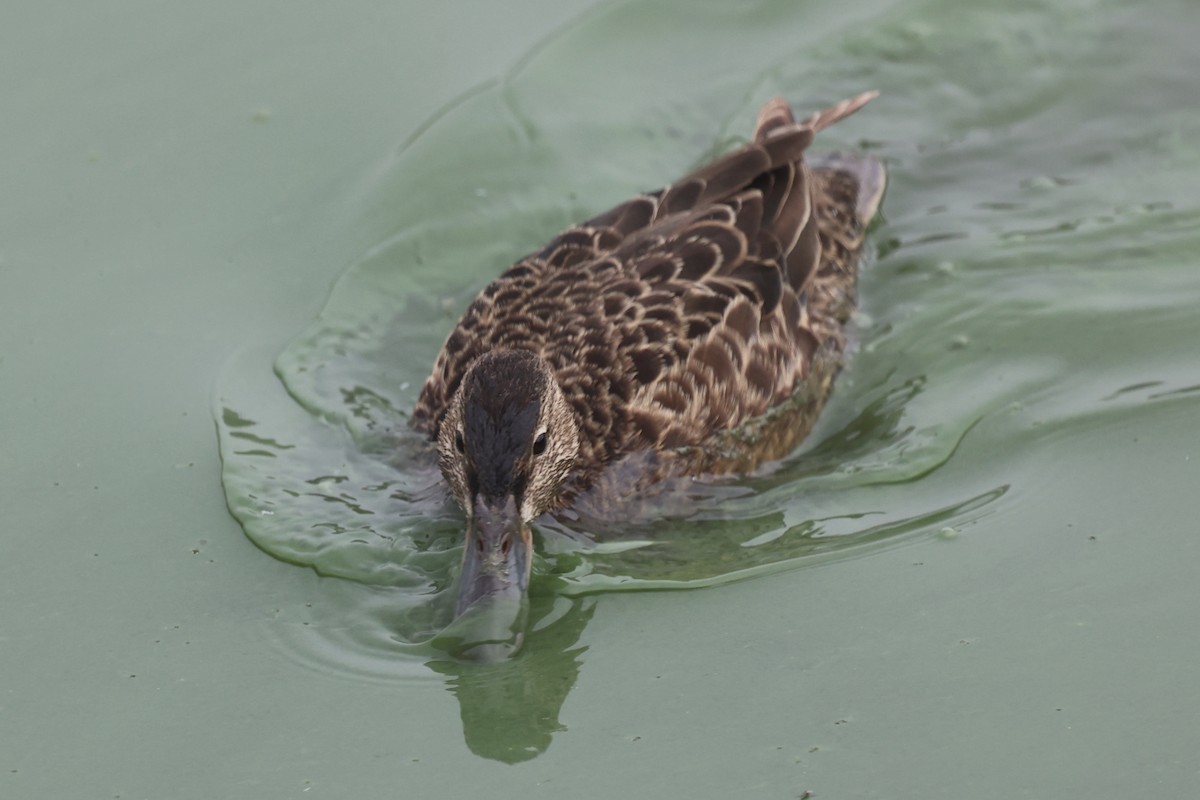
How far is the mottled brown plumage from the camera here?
5.88m

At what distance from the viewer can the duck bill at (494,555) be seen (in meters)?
5.56

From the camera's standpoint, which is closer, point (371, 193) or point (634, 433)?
point (634, 433)

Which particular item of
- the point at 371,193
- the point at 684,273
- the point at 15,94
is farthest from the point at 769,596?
the point at 15,94

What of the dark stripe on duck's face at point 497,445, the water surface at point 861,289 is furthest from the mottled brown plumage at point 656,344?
the water surface at point 861,289

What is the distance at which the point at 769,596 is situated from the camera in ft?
18.7

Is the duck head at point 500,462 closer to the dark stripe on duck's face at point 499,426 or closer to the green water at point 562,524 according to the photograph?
the dark stripe on duck's face at point 499,426

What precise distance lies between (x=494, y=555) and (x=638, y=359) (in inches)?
45.6

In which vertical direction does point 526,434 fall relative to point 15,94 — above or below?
below

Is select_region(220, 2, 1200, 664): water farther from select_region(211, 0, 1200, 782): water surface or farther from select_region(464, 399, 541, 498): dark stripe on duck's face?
select_region(464, 399, 541, 498): dark stripe on duck's face

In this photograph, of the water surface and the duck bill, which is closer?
the duck bill

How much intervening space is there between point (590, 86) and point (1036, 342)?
294 cm

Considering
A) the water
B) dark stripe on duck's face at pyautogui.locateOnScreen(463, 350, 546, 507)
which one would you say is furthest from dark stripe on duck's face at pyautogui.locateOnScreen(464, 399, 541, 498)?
the water

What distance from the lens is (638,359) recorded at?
635 cm

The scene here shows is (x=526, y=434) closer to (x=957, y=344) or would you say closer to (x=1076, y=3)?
(x=957, y=344)
